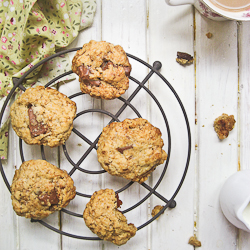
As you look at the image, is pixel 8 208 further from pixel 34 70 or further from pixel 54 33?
pixel 54 33

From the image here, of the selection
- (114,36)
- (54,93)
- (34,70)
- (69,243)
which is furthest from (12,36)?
(69,243)

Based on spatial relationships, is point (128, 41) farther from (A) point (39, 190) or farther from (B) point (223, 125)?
(A) point (39, 190)

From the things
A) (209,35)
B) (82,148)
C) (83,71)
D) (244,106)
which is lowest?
(82,148)

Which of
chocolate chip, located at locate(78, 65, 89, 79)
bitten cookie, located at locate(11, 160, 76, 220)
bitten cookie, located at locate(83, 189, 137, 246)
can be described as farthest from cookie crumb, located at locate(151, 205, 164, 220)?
chocolate chip, located at locate(78, 65, 89, 79)

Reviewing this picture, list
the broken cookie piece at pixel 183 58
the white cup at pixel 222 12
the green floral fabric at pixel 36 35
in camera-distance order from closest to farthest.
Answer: the white cup at pixel 222 12
the green floral fabric at pixel 36 35
the broken cookie piece at pixel 183 58

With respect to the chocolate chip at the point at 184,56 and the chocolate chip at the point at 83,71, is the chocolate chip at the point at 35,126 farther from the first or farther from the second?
the chocolate chip at the point at 184,56

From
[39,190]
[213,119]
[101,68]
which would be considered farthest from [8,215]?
[213,119]

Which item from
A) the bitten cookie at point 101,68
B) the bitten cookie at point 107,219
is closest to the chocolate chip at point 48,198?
the bitten cookie at point 107,219
